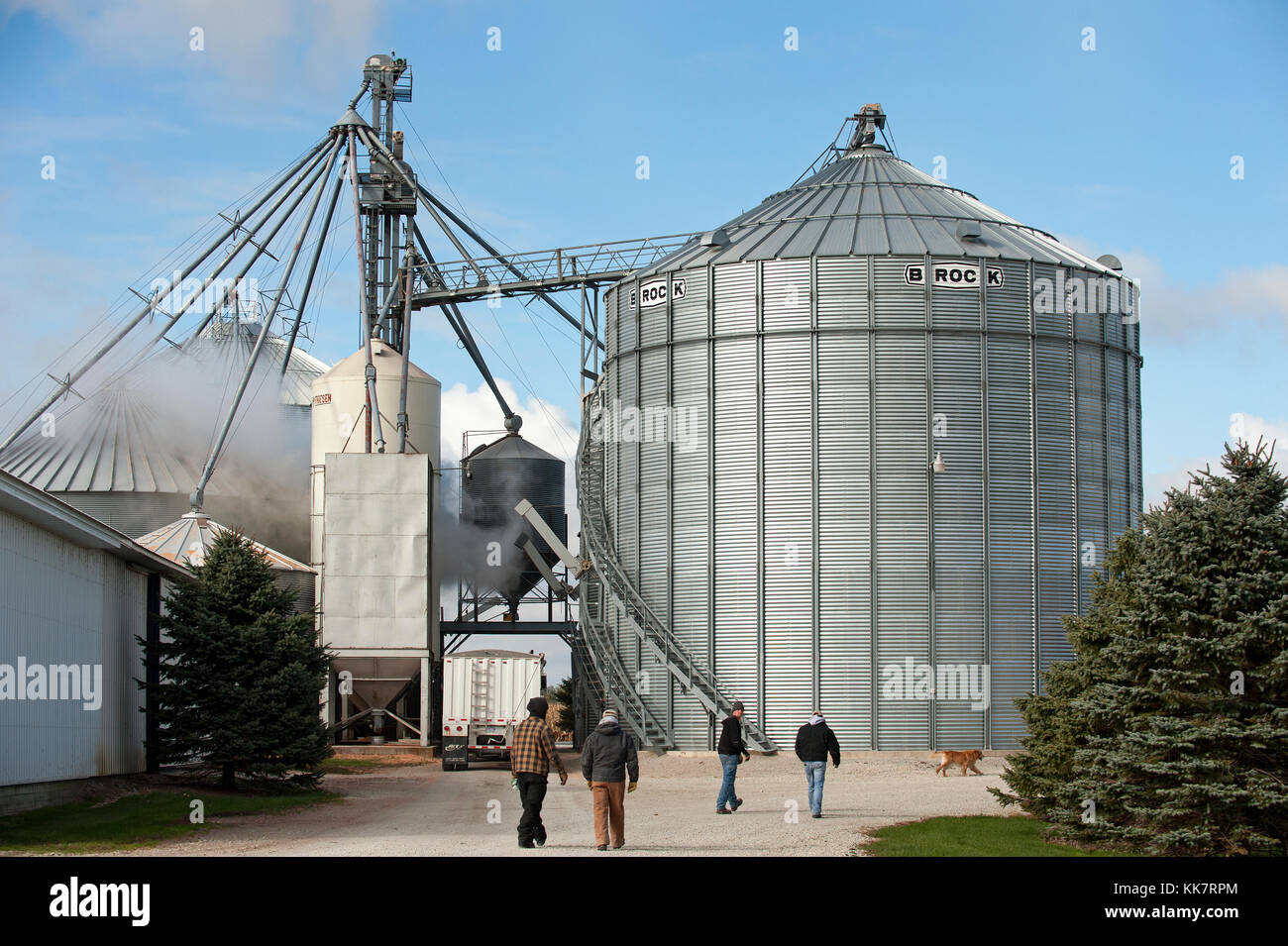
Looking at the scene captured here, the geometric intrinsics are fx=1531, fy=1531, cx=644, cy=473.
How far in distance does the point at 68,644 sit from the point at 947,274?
27956 millimetres

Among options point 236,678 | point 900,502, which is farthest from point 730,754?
point 900,502

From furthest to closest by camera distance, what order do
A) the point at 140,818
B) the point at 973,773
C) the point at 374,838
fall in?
the point at 973,773, the point at 140,818, the point at 374,838

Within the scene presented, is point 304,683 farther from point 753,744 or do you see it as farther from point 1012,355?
point 1012,355

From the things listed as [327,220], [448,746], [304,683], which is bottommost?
[448,746]

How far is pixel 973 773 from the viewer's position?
41938 millimetres

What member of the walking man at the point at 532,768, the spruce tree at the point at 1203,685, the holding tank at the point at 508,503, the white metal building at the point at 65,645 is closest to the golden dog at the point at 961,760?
the spruce tree at the point at 1203,685

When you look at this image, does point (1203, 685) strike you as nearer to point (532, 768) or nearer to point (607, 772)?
point (607, 772)

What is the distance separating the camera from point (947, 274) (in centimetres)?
4719

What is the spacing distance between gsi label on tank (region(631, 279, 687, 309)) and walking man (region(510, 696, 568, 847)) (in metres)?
29.2

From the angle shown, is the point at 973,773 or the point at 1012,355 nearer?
the point at 973,773

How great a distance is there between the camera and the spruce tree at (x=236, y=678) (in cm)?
3488

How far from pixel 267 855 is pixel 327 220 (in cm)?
4960
